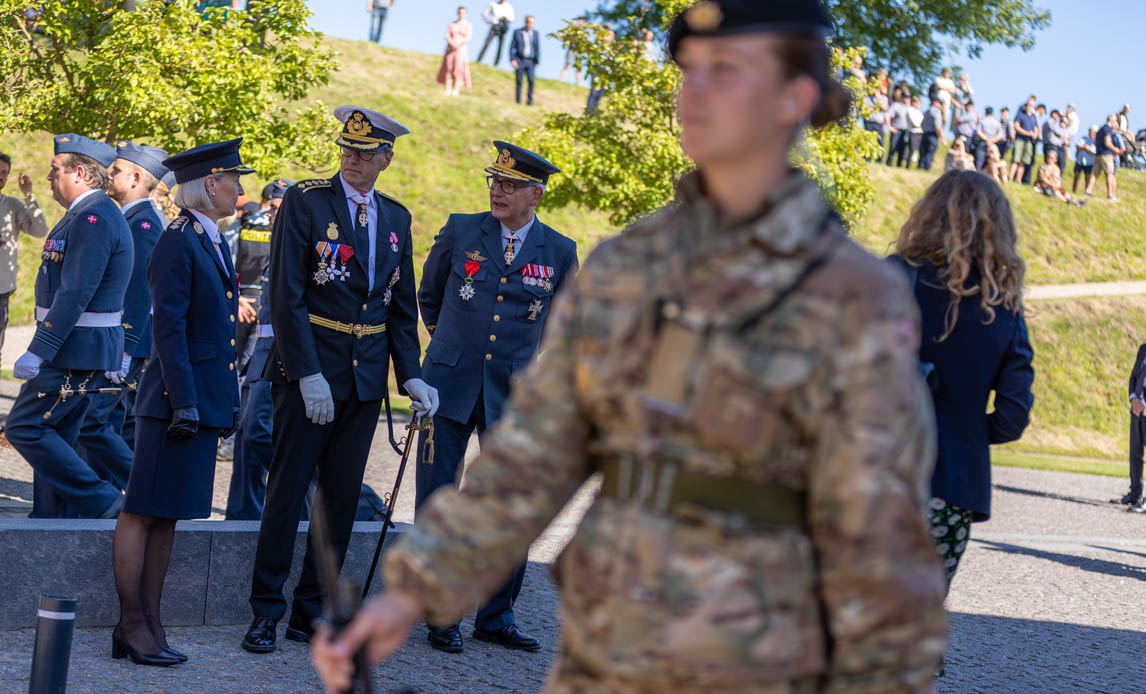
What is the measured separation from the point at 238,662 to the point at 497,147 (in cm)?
286

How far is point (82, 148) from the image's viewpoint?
22.0 feet

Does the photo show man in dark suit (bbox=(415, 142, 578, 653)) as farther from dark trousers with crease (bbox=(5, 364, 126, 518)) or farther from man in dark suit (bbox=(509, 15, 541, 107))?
man in dark suit (bbox=(509, 15, 541, 107))

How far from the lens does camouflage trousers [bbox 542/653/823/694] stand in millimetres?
2023

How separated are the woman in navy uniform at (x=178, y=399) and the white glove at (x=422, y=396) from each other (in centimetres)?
79

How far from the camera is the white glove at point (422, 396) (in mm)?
6031

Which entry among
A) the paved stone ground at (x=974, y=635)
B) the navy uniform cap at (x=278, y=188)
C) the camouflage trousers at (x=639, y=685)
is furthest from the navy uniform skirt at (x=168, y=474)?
the navy uniform cap at (x=278, y=188)

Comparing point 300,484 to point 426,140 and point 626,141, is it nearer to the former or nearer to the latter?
point 626,141

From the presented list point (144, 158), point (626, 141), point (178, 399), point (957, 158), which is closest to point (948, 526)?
point (178, 399)

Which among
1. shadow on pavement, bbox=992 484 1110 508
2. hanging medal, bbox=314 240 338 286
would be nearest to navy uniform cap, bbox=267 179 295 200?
hanging medal, bbox=314 240 338 286

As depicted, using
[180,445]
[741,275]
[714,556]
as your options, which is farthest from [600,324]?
[180,445]

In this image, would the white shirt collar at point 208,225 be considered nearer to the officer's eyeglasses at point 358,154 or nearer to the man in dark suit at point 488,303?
the officer's eyeglasses at point 358,154

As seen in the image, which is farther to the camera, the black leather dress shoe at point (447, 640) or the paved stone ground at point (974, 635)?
the black leather dress shoe at point (447, 640)

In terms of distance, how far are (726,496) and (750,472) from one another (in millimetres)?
51

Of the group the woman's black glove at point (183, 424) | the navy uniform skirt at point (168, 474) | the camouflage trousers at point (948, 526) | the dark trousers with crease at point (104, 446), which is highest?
the camouflage trousers at point (948, 526)
